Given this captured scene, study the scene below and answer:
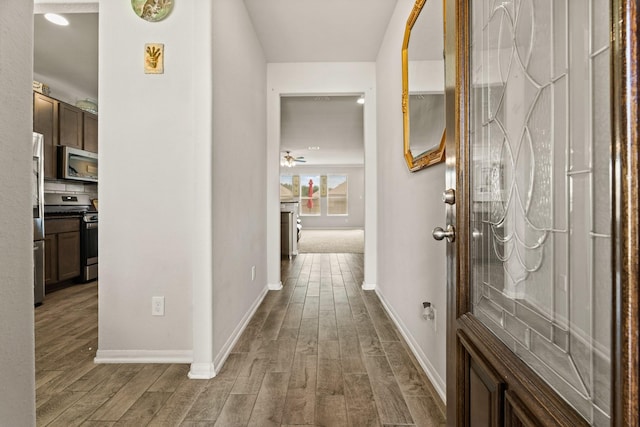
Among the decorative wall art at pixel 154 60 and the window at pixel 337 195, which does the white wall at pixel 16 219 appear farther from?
the window at pixel 337 195

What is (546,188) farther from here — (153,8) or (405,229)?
(153,8)

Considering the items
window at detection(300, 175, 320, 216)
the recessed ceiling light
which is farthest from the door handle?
window at detection(300, 175, 320, 216)

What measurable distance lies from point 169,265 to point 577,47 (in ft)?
6.80

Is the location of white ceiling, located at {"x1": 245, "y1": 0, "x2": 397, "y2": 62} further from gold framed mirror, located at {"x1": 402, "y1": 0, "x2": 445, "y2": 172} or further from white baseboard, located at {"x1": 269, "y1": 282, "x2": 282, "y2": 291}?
white baseboard, located at {"x1": 269, "y1": 282, "x2": 282, "y2": 291}

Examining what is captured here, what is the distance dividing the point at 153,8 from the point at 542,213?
230 cm

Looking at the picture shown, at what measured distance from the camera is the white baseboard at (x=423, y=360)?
1602 millimetres

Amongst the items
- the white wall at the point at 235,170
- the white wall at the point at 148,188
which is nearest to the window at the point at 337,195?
the white wall at the point at 235,170

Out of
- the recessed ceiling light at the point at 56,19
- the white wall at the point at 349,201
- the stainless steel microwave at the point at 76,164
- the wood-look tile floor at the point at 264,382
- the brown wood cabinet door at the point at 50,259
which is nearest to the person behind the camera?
the wood-look tile floor at the point at 264,382

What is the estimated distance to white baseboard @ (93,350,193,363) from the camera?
201 centimetres

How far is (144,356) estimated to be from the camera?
2020mm

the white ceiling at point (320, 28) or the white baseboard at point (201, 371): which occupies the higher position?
the white ceiling at point (320, 28)

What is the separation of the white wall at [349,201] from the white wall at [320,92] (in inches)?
353

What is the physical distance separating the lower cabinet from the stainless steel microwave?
56cm

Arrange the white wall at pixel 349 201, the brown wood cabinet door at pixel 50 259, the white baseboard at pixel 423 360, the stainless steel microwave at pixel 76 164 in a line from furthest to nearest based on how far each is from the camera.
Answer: the white wall at pixel 349 201 < the stainless steel microwave at pixel 76 164 < the brown wood cabinet door at pixel 50 259 < the white baseboard at pixel 423 360
